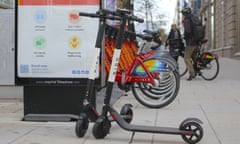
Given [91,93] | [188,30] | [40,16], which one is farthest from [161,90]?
[188,30]

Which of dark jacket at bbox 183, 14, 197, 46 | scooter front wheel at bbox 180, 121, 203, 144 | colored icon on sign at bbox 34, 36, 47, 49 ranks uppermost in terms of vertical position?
dark jacket at bbox 183, 14, 197, 46

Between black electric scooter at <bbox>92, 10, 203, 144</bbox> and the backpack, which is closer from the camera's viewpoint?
black electric scooter at <bbox>92, 10, 203, 144</bbox>

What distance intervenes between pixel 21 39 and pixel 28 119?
1.17m

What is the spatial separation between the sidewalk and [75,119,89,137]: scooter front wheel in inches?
2.8

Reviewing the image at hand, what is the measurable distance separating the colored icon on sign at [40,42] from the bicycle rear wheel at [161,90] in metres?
2.00

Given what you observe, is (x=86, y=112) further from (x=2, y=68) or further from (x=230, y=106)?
(x=2, y=68)

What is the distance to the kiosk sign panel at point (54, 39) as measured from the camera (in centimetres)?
773

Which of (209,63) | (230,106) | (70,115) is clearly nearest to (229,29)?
(209,63)

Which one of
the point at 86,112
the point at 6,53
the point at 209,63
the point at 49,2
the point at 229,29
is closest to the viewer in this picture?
the point at 86,112

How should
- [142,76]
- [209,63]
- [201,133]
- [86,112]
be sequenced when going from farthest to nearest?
1. [209,63]
2. [142,76]
3. [86,112]
4. [201,133]

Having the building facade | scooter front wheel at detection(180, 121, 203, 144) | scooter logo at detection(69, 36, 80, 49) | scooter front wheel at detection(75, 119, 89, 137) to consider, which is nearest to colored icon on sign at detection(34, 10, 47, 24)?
scooter logo at detection(69, 36, 80, 49)

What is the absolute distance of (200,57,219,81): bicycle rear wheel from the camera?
15.0 meters

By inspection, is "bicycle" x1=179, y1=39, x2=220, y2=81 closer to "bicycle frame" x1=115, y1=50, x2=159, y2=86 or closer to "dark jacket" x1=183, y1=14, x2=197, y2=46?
"dark jacket" x1=183, y1=14, x2=197, y2=46

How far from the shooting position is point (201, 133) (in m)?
6.18
